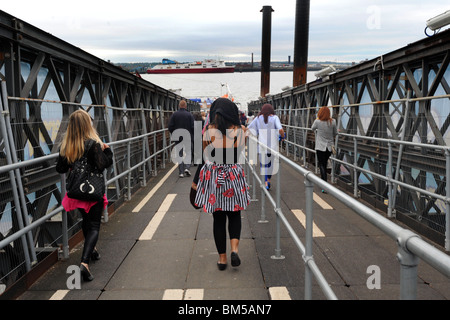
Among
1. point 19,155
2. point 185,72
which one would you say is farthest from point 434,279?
point 185,72

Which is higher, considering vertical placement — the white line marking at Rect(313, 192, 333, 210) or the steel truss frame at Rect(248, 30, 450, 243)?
the steel truss frame at Rect(248, 30, 450, 243)

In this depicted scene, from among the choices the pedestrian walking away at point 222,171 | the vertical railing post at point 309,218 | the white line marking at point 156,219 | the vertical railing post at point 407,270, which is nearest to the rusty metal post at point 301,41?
the white line marking at point 156,219

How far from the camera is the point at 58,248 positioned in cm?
451

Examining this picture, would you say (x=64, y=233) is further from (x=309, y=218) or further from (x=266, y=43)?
(x=266, y=43)

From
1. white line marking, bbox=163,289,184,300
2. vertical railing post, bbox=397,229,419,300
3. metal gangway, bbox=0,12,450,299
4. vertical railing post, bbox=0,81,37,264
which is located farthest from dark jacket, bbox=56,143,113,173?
vertical railing post, bbox=397,229,419,300

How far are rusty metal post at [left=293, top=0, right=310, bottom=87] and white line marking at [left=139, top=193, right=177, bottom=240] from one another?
21.2m

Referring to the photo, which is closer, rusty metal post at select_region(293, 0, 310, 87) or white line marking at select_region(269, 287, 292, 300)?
white line marking at select_region(269, 287, 292, 300)

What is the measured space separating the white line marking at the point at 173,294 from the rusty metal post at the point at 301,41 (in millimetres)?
24796

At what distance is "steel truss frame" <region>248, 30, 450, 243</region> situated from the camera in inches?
218

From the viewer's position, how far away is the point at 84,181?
3898 mm

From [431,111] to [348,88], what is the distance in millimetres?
3821

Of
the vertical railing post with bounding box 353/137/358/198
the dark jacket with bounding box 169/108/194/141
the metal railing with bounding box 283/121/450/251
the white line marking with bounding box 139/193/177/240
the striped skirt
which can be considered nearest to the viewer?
the striped skirt

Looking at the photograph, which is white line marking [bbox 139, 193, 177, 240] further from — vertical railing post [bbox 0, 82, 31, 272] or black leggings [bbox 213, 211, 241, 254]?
vertical railing post [bbox 0, 82, 31, 272]
